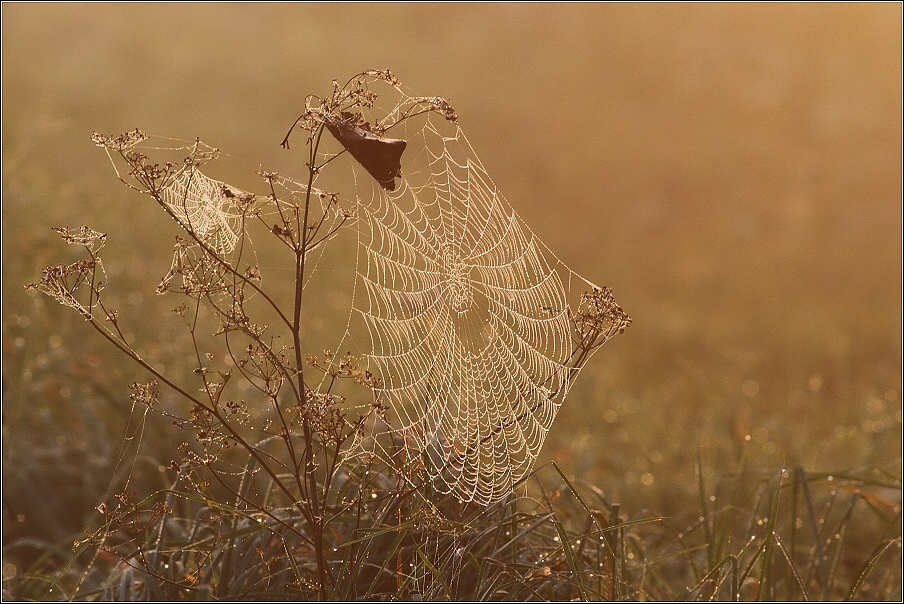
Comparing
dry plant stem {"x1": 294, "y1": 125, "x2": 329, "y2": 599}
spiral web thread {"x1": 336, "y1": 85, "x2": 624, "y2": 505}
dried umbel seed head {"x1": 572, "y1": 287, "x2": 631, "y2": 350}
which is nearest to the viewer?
dry plant stem {"x1": 294, "y1": 125, "x2": 329, "y2": 599}

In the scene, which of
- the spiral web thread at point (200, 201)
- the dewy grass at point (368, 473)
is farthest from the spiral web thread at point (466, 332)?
the spiral web thread at point (200, 201)

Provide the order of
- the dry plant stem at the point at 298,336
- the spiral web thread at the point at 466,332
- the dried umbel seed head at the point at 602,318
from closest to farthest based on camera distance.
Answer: the dry plant stem at the point at 298,336
the dried umbel seed head at the point at 602,318
the spiral web thread at the point at 466,332

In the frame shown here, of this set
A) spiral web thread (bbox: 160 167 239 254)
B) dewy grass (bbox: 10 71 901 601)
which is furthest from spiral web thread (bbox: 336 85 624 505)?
spiral web thread (bbox: 160 167 239 254)

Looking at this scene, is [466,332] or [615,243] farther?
[615,243]

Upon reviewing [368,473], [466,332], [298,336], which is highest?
[466,332]

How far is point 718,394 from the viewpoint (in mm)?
6750

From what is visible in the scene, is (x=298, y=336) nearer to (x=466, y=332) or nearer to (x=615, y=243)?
(x=466, y=332)

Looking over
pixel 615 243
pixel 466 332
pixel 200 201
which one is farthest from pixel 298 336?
pixel 615 243

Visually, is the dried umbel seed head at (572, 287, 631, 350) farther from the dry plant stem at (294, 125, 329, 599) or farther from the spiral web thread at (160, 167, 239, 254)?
the spiral web thread at (160, 167, 239, 254)

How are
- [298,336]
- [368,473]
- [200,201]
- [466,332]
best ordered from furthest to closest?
[466,332], [368,473], [200,201], [298,336]

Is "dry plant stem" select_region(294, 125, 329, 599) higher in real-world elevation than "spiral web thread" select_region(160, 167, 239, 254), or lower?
lower

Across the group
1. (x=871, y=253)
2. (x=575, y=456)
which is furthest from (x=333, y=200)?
(x=871, y=253)

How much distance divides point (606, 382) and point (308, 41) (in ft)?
24.0

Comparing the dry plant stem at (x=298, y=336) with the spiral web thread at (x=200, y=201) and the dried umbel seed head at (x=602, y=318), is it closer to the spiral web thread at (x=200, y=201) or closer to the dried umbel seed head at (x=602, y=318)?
the spiral web thread at (x=200, y=201)
